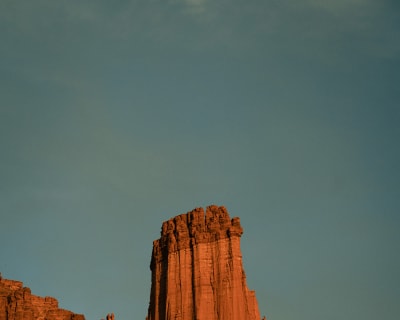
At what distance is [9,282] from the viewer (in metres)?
106

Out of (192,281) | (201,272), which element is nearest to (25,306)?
(192,281)

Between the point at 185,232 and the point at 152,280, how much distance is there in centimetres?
854

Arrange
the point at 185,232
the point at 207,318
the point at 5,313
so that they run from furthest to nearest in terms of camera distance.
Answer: the point at 185,232
the point at 207,318
the point at 5,313

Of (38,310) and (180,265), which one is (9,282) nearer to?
(38,310)

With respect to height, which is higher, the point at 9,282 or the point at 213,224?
the point at 213,224

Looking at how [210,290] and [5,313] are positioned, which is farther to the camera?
[210,290]

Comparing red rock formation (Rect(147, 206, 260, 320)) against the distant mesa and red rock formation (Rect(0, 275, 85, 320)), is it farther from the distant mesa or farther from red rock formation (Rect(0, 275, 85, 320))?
red rock formation (Rect(0, 275, 85, 320))

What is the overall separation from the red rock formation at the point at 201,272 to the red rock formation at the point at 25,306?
1289 centimetres

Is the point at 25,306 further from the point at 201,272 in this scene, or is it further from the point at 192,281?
the point at 201,272

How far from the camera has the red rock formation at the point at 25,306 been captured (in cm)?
10206

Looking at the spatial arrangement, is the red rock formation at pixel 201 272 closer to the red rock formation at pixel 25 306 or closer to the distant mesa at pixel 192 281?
the distant mesa at pixel 192 281

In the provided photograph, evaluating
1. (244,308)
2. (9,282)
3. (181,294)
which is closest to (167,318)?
(181,294)

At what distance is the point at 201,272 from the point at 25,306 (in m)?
22.1

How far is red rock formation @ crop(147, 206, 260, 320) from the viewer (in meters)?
109
